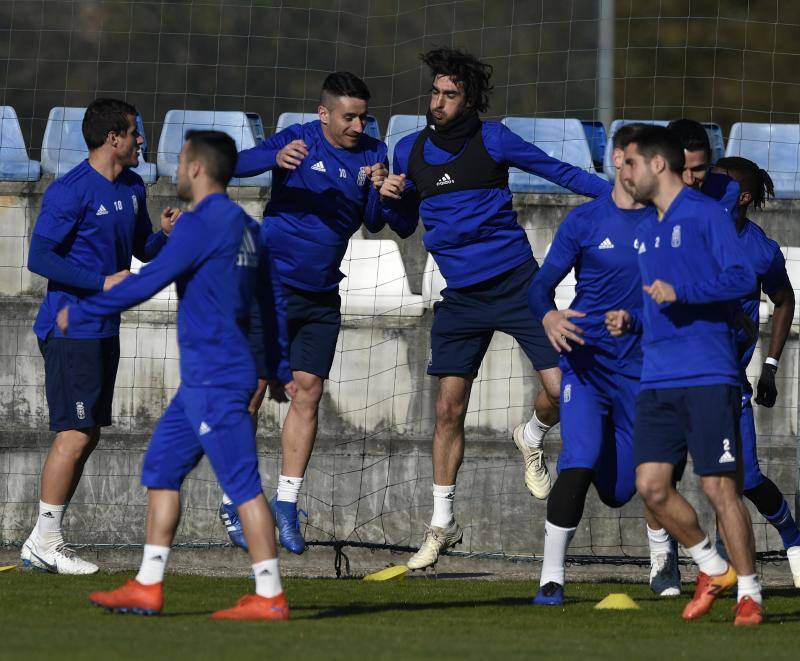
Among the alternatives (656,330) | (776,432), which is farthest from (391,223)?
(776,432)

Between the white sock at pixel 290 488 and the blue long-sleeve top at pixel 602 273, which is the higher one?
the blue long-sleeve top at pixel 602 273

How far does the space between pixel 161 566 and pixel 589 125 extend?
8275 mm

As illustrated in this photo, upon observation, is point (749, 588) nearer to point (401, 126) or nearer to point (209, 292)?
point (209, 292)

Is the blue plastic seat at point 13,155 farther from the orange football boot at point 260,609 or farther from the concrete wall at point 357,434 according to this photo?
the orange football boot at point 260,609

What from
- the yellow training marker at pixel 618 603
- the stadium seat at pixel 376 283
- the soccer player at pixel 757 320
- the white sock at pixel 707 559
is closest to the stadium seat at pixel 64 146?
the stadium seat at pixel 376 283

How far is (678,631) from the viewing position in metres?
6.66

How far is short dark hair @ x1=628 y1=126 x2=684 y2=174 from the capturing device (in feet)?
22.2

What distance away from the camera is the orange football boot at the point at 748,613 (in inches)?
265

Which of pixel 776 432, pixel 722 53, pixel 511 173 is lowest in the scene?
pixel 776 432

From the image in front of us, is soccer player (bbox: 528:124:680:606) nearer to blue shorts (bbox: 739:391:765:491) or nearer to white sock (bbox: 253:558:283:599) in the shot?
blue shorts (bbox: 739:391:765:491)

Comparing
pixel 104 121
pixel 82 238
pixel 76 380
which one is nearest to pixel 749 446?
pixel 76 380

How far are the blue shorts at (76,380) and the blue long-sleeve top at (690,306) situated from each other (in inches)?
134

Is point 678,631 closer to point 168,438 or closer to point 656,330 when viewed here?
point 656,330

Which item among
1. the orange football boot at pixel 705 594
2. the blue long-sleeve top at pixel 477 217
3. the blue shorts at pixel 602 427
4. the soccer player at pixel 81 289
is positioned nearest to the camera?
the orange football boot at pixel 705 594
